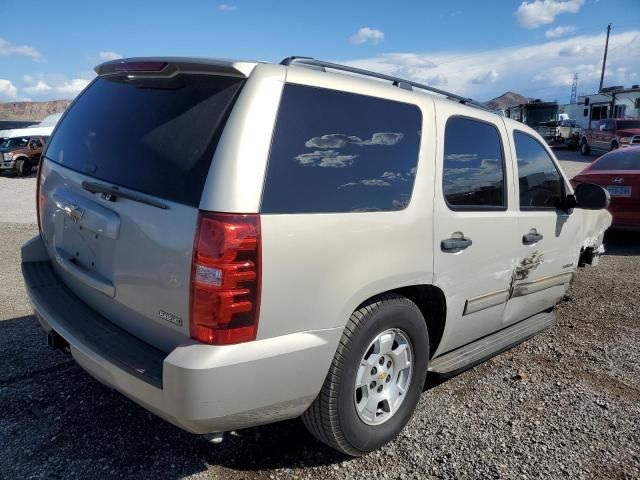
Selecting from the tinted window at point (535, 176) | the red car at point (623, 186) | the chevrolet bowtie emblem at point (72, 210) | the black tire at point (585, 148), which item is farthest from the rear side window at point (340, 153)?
the black tire at point (585, 148)

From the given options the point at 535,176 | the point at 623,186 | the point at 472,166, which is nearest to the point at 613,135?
the point at 623,186

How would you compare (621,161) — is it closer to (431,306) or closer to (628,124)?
(431,306)

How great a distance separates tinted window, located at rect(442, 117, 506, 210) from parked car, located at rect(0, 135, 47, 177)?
22.0 metres

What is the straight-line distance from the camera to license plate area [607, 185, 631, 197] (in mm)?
7512

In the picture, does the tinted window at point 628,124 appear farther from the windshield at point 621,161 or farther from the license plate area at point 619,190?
the license plate area at point 619,190

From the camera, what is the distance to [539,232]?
3.73 m

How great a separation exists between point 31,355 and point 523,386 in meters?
3.50

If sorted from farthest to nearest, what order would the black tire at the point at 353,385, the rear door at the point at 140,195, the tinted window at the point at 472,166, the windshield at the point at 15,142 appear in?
the windshield at the point at 15,142 < the tinted window at the point at 472,166 < the black tire at the point at 353,385 < the rear door at the point at 140,195

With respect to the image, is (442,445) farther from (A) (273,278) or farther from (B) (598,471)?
(A) (273,278)

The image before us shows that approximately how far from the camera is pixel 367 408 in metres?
2.68

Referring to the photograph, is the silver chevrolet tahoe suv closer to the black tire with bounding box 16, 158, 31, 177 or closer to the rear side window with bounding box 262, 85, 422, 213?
the rear side window with bounding box 262, 85, 422, 213

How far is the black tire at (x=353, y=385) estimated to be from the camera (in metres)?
2.41

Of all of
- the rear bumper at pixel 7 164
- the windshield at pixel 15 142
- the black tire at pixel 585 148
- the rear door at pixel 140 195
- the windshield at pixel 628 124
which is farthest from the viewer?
the black tire at pixel 585 148

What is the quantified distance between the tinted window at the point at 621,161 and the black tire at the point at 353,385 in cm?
681
